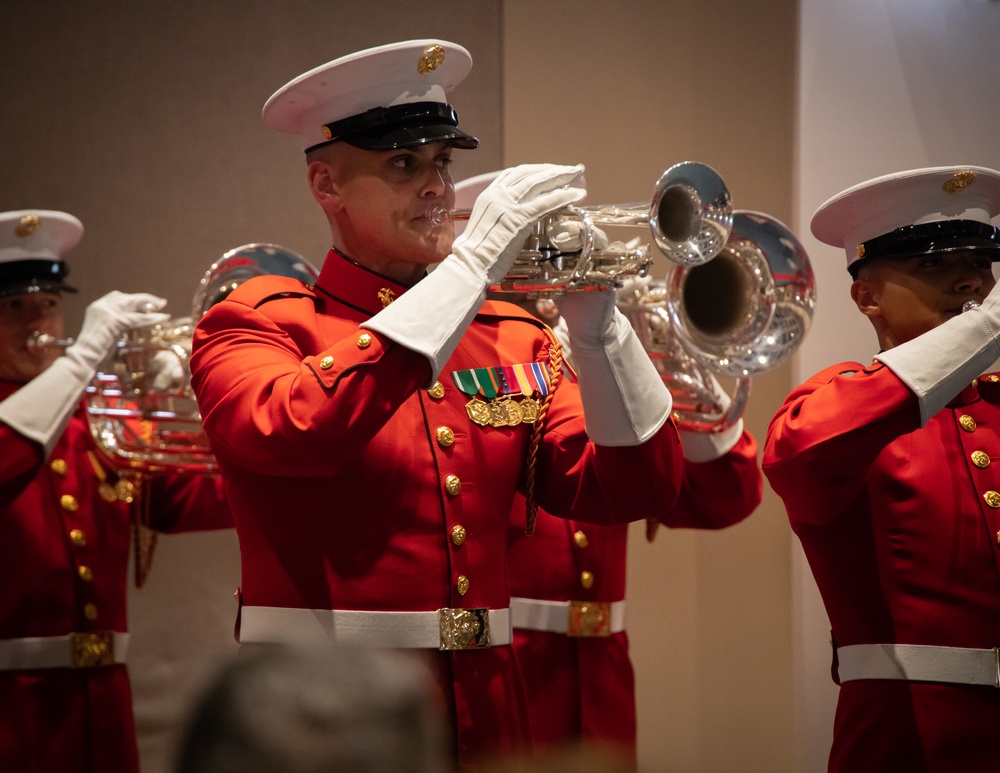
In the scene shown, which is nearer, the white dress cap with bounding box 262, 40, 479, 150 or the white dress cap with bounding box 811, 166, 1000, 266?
the white dress cap with bounding box 262, 40, 479, 150

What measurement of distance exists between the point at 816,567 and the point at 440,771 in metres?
1.85

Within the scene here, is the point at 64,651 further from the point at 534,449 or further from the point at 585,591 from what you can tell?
the point at 534,449

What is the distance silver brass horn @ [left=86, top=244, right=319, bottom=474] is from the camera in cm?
338

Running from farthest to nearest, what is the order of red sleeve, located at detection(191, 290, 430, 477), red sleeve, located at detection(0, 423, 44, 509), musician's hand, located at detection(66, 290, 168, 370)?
musician's hand, located at detection(66, 290, 168, 370)
red sleeve, located at detection(0, 423, 44, 509)
red sleeve, located at detection(191, 290, 430, 477)

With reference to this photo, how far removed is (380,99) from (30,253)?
1.76 meters

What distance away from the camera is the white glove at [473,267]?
2002mm

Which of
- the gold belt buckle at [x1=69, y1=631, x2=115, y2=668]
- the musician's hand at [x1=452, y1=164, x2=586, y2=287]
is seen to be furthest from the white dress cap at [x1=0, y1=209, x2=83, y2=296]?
the musician's hand at [x1=452, y1=164, x2=586, y2=287]

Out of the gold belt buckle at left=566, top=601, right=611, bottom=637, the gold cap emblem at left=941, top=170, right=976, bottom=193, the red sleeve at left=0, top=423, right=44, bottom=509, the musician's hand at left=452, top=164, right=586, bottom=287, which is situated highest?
the gold cap emblem at left=941, top=170, right=976, bottom=193

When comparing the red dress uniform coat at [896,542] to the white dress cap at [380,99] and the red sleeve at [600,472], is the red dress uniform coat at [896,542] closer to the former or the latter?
the red sleeve at [600,472]

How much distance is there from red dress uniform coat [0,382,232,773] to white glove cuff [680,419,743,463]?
1570mm

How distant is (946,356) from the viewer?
233cm

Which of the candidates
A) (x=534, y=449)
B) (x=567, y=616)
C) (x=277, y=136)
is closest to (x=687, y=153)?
(x=277, y=136)

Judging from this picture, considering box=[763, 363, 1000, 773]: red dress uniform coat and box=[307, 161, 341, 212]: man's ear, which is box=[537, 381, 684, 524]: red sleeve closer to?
box=[763, 363, 1000, 773]: red dress uniform coat

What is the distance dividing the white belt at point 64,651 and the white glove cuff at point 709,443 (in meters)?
1.64
